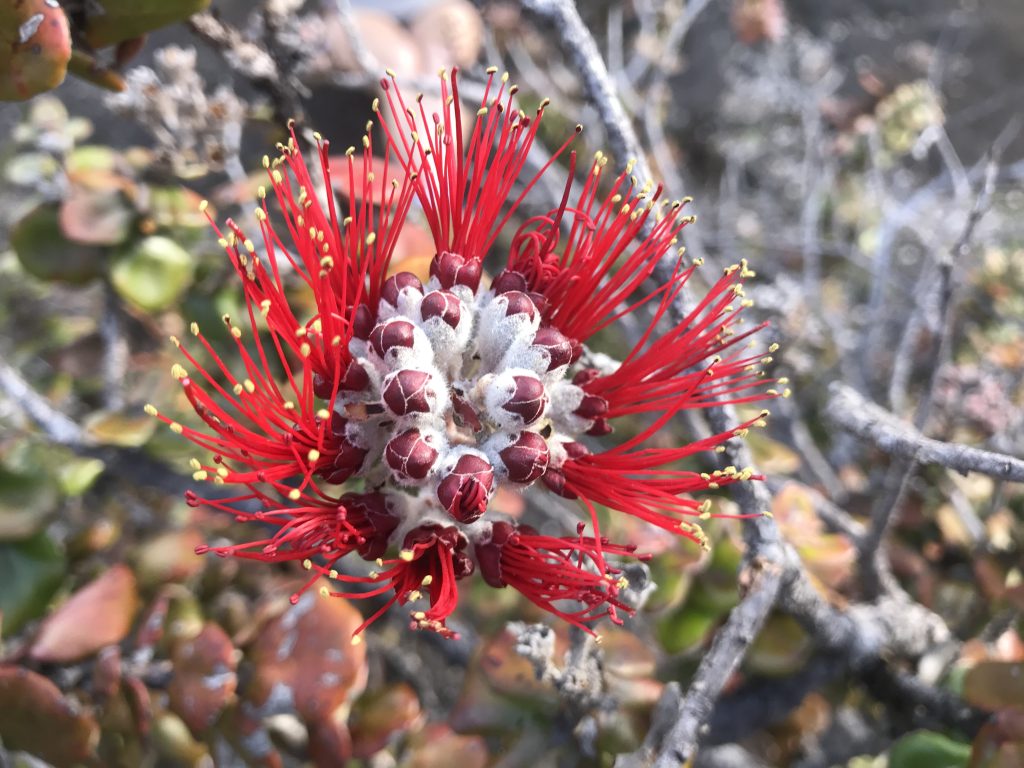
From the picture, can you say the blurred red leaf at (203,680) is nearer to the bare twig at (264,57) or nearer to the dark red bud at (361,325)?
the dark red bud at (361,325)

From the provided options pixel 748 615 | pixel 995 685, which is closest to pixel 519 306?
pixel 748 615

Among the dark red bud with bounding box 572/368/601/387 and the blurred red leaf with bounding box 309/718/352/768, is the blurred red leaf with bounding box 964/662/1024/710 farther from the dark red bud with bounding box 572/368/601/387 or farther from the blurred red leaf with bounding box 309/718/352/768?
the blurred red leaf with bounding box 309/718/352/768

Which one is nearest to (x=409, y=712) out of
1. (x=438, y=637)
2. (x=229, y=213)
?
(x=438, y=637)

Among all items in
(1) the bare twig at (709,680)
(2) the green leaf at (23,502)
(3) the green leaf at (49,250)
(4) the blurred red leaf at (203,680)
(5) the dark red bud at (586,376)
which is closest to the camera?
(1) the bare twig at (709,680)

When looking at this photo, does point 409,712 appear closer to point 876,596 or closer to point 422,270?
point 422,270

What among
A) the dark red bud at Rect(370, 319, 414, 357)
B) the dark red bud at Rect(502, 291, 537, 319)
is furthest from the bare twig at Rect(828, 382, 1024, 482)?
the dark red bud at Rect(370, 319, 414, 357)

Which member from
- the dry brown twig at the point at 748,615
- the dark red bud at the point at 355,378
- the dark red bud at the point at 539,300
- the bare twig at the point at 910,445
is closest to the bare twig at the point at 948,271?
the bare twig at the point at 910,445
